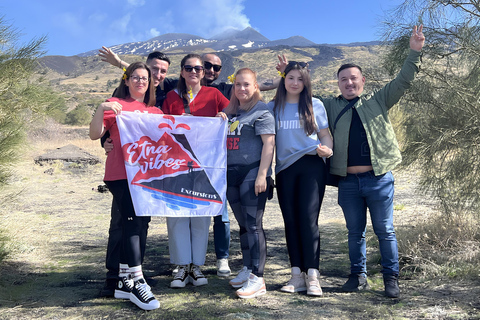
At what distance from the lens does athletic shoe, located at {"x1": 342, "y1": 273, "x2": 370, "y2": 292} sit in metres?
4.15

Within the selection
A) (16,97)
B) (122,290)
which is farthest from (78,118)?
(122,290)

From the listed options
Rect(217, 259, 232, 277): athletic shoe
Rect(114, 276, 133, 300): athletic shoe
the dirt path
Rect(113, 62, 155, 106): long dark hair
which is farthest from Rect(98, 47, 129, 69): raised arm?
Rect(217, 259, 232, 277): athletic shoe

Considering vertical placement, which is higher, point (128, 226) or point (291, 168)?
point (291, 168)

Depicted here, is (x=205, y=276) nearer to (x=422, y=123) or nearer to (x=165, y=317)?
(x=165, y=317)

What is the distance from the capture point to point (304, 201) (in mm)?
3986

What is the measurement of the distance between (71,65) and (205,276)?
155 metres

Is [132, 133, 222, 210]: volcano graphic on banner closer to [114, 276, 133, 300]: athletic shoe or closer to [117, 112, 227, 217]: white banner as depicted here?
[117, 112, 227, 217]: white banner

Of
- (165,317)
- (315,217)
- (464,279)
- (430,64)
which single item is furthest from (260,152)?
(430,64)

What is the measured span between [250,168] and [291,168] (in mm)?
390

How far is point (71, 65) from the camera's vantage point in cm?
14488

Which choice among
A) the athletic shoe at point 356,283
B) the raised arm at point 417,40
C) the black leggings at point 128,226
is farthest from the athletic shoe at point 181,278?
the raised arm at point 417,40

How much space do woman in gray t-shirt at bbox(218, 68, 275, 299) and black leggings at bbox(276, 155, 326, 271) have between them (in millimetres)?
210

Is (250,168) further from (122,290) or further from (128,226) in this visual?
(122,290)

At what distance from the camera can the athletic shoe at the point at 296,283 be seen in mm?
4082
